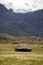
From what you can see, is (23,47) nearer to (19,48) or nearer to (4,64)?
(19,48)

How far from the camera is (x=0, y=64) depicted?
3281 centimetres

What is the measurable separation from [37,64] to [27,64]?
1568 millimetres

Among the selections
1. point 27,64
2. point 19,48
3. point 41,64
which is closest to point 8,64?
point 27,64

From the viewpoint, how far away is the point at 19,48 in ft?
276

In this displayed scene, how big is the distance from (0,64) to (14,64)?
82.7 inches

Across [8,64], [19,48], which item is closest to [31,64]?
[8,64]

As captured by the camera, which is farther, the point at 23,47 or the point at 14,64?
the point at 23,47

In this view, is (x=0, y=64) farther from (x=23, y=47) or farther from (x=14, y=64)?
(x=23, y=47)

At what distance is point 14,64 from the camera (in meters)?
32.9

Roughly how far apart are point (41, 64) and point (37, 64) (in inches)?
24.3

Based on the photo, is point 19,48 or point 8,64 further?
point 19,48

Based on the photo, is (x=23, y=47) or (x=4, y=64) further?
(x=23, y=47)

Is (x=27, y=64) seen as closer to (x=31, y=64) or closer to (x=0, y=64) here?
(x=31, y=64)

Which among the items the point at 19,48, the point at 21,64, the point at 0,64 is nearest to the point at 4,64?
the point at 0,64
